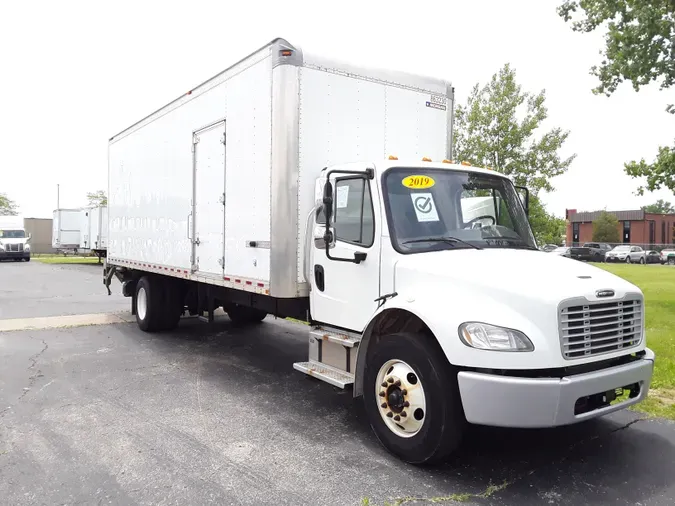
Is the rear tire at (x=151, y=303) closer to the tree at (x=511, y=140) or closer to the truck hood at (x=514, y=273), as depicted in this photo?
the truck hood at (x=514, y=273)

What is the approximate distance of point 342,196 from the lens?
511 centimetres

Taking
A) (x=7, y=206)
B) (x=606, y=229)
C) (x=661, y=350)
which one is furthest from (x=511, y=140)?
(x=7, y=206)

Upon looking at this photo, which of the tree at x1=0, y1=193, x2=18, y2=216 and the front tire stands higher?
the tree at x1=0, y1=193, x2=18, y2=216

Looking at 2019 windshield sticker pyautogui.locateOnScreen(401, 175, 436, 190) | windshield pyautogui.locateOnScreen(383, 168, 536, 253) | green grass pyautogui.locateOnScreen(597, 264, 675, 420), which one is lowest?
green grass pyautogui.locateOnScreen(597, 264, 675, 420)

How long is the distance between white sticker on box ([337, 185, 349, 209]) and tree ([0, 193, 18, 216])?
78688 millimetres

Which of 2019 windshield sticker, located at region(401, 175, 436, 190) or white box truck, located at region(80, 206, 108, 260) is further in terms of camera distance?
white box truck, located at region(80, 206, 108, 260)

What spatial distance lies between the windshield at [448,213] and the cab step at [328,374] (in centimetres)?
127

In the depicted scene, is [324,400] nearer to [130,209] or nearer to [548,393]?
[548,393]

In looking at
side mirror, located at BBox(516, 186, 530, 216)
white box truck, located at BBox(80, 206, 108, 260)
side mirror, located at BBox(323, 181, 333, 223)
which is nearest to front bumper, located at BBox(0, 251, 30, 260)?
white box truck, located at BBox(80, 206, 108, 260)

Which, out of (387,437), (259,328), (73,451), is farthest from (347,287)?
(259,328)

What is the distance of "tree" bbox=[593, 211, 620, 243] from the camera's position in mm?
62875

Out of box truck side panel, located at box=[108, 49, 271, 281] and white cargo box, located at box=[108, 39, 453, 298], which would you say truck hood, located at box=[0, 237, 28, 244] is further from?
white cargo box, located at box=[108, 39, 453, 298]

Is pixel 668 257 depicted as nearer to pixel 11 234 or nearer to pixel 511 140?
pixel 511 140

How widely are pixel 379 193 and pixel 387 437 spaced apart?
201 centimetres
